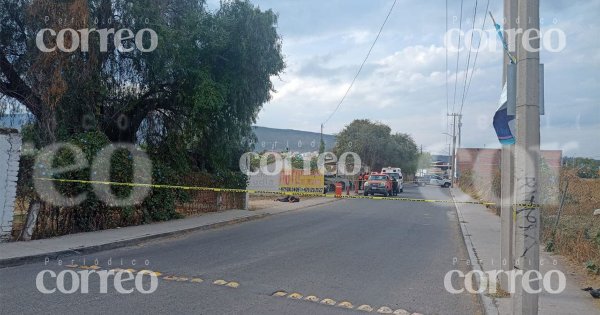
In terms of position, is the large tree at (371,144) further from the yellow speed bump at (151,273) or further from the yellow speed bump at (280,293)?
the yellow speed bump at (280,293)

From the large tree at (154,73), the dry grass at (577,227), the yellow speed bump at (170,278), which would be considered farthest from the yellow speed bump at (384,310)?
the large tree at (154,73)

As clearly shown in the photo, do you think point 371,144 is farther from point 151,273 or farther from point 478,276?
point 151,273

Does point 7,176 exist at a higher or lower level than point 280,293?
higher

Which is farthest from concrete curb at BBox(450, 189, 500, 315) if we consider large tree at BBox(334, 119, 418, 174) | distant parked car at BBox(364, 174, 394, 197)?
large tree at BBox(334, 119, 418, 174)

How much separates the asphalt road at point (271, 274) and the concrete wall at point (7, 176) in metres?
2.05

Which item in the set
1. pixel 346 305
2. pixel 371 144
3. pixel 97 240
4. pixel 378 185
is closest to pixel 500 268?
pixel 346 305

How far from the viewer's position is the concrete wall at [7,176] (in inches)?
427

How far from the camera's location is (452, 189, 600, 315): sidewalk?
7035mm

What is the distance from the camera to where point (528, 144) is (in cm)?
512

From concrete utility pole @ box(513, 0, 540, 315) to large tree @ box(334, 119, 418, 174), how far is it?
57.1m

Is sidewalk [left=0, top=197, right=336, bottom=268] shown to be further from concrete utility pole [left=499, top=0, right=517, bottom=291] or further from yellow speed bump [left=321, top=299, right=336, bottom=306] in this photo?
concrete utility pole [left=499, top=0, right=517, bottom=291]

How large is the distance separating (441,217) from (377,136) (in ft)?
146

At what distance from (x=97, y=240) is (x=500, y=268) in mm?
8568

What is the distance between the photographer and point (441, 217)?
22797 millimetres
